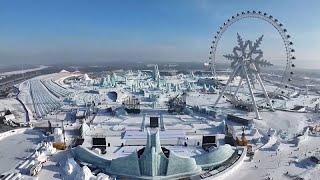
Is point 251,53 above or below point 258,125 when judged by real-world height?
above

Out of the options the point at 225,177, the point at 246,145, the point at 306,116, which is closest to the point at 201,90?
the point at 306,116

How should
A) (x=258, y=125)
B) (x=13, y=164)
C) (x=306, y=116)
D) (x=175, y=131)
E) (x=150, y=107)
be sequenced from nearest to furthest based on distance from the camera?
1. (x=13, y=164)
2. (x=175, y=131)
3. (x=258, y=125)
4. (x=306, y=116)
5. (x=150, y=107)

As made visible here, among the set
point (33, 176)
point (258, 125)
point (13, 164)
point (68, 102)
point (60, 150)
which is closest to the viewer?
point (33, 176)

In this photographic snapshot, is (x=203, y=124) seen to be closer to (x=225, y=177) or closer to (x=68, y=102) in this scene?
(x=225, y=177)

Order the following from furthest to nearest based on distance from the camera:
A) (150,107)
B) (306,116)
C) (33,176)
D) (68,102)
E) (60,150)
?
1. (68,102)
2. (150,107)
3. (306,116)
4. (60,150)
5. (33,176)

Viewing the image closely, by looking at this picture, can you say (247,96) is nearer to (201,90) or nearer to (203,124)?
(201,90)

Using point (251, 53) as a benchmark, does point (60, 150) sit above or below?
below

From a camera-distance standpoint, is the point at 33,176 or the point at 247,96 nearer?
the point at 33,176

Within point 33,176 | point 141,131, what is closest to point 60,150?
point 33,176

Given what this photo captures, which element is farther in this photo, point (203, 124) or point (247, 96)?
point (247, 96)
